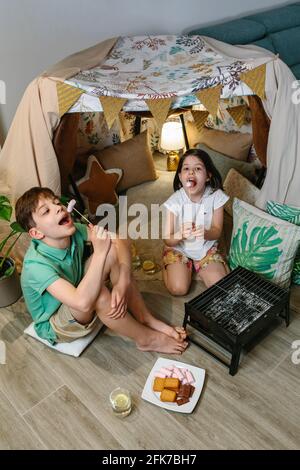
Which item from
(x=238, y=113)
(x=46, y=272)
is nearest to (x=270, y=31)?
(x=238, y=113)

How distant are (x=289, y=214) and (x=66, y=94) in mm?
1216

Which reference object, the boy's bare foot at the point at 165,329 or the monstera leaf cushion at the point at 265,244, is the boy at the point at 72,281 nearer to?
the boy's bare foot at the point at 165,329

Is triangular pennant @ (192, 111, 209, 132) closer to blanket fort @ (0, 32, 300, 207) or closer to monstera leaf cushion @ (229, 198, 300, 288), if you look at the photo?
blanket fort @ (0, 32, 300, 207)

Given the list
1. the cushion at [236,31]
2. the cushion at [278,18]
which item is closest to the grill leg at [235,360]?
the cushion at [236,31]

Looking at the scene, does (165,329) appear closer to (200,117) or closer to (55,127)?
(55,127)

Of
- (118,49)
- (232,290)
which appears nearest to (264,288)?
(232,290)

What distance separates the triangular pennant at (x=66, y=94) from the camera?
1876 millimetres

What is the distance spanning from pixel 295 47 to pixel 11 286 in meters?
2.89

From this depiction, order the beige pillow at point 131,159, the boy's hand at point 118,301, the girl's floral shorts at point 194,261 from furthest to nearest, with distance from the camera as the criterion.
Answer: the beige pillow at point 131,159, the girl's floral shorts at point 194,261, the boy's hand at point 118,301

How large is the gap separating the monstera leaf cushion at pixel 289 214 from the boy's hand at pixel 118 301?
0.87 meters

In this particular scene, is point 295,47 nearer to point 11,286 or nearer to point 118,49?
point 118,49

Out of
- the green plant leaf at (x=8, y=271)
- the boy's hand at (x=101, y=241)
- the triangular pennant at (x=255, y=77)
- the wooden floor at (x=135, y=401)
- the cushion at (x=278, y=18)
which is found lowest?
the wooden floor at (x=135, y=401)

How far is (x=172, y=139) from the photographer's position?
9.53ft
